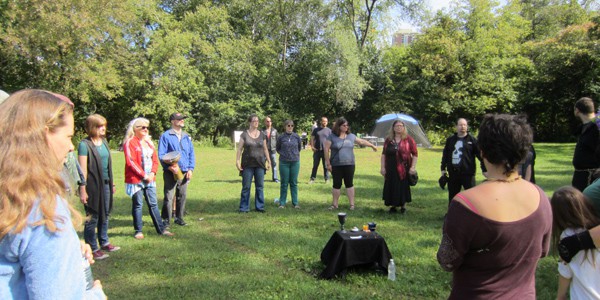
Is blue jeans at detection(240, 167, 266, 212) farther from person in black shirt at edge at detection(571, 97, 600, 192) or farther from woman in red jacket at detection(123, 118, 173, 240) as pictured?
person in black shirt at edge at detection(571, 97, 600, 192)

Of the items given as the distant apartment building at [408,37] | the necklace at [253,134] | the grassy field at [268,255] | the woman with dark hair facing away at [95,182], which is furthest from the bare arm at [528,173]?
the distant apartment building at [408,37]

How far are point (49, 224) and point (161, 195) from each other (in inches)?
339

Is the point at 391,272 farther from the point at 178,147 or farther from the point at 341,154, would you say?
the point at 178,147

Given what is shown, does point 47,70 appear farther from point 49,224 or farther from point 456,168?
point 49,224

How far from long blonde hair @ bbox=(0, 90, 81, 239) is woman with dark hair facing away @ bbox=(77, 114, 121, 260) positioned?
3.78m

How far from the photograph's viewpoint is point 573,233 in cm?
263

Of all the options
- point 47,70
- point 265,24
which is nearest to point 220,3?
point 265,24

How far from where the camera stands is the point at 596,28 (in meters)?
22.8

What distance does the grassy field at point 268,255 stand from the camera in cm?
416

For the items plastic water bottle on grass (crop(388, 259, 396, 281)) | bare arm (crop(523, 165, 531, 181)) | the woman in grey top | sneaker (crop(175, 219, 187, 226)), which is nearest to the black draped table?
plastic water bottle on grass (crop(388, 259, 396, 281))

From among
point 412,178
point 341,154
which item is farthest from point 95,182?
point 412,178

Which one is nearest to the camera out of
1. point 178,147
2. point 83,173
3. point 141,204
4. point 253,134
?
point 83,173

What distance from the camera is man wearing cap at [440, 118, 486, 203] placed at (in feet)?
21.5

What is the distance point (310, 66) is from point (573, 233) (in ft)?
93.8
